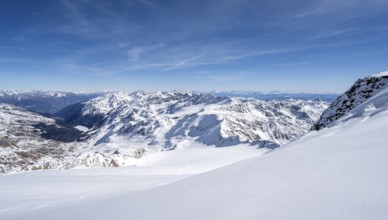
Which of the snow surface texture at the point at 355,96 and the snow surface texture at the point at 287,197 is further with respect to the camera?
the snow surface texture at the point at 355,96

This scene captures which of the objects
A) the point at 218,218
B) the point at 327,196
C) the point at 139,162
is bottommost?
the point at 139,162

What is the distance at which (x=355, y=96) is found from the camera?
125 ft

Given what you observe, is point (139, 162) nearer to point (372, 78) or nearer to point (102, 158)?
point (102, 158)

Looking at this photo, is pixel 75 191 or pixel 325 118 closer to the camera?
pixel 75 191

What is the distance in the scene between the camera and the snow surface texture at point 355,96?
117 ft

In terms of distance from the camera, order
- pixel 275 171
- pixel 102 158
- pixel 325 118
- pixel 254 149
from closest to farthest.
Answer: pixel 275 171, pixel 325 118, pixel 102 158, pixel 254 149

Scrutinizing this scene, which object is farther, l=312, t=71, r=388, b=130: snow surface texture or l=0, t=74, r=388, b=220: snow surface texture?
l=312, t=71, r=388, b=130: snow surface texture

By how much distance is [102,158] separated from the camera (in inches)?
5723

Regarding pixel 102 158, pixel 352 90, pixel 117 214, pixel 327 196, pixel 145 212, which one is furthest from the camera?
pixel 102 158

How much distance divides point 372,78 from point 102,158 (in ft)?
445

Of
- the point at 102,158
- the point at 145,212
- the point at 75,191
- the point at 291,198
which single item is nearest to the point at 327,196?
the point at 291,198

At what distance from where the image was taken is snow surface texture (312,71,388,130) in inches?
1399

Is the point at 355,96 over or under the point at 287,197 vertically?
over

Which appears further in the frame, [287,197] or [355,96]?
[355,96]
